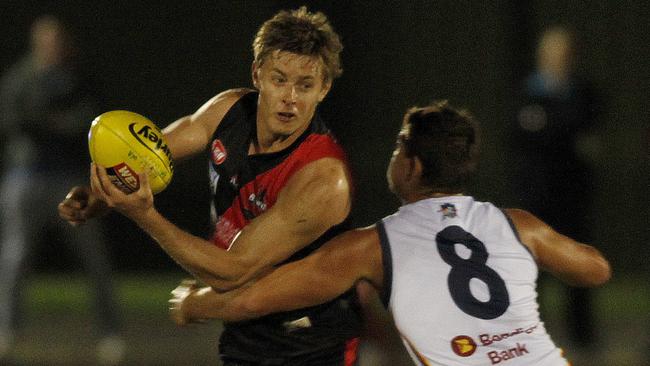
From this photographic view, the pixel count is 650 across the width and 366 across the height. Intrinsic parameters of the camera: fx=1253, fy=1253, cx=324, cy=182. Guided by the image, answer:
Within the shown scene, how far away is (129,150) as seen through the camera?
3.97m

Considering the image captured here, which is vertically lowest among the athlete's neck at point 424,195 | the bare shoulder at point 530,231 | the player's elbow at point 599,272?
the player's elbow at point 599,272

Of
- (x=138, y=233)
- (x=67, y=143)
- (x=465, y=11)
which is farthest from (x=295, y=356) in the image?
(x=138, y=233)

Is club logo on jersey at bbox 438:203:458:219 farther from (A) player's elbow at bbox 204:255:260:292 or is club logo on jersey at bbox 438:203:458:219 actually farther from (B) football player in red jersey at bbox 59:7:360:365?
(A) player's elbow at bbox 204:255:260:292

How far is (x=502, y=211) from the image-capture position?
3.94m

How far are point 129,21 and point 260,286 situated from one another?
7.57 metres

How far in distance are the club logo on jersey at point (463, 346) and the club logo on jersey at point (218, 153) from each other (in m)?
1.12

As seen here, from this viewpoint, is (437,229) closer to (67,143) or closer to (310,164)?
(310,164)

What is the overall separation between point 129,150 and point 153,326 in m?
4.99

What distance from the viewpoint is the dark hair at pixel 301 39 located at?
4246 millimetres

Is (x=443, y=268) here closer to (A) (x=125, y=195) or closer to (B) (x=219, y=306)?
(B) (x=219, y=306)

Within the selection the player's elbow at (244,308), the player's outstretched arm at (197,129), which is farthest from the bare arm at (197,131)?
the player's elbow at (244,308)

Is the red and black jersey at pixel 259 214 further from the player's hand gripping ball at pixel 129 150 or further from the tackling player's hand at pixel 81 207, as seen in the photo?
the tackling player's hand at pixel 81 207

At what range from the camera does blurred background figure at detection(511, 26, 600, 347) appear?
780 centimetres

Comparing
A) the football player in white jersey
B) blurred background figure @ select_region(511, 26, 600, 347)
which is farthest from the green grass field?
the football player in white jersey
